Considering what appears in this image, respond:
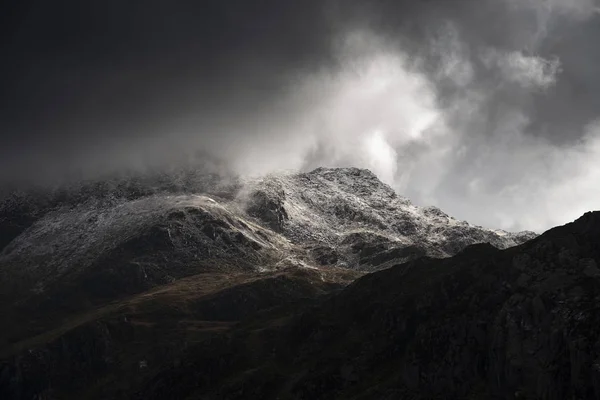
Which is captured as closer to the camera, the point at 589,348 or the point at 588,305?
the point at 589,348

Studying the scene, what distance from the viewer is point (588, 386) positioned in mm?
174000

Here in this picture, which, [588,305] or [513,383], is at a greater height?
[588,305]

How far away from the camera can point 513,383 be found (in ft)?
648

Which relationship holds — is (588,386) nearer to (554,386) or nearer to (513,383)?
(554,386)

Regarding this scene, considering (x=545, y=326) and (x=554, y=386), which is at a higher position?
(x=545, y=326)

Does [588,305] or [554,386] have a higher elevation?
[588,305]

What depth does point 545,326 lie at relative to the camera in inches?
7785

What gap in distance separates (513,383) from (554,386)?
16.2 meters

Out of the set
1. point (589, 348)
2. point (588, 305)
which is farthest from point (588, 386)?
point (588, 305)

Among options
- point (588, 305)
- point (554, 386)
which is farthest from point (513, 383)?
point (588, 305)

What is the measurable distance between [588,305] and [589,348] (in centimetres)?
1567

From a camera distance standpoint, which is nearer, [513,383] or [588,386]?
[588,386]

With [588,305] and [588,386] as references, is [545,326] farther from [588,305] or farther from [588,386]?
[588,386]

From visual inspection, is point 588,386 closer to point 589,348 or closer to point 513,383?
point 589,348
